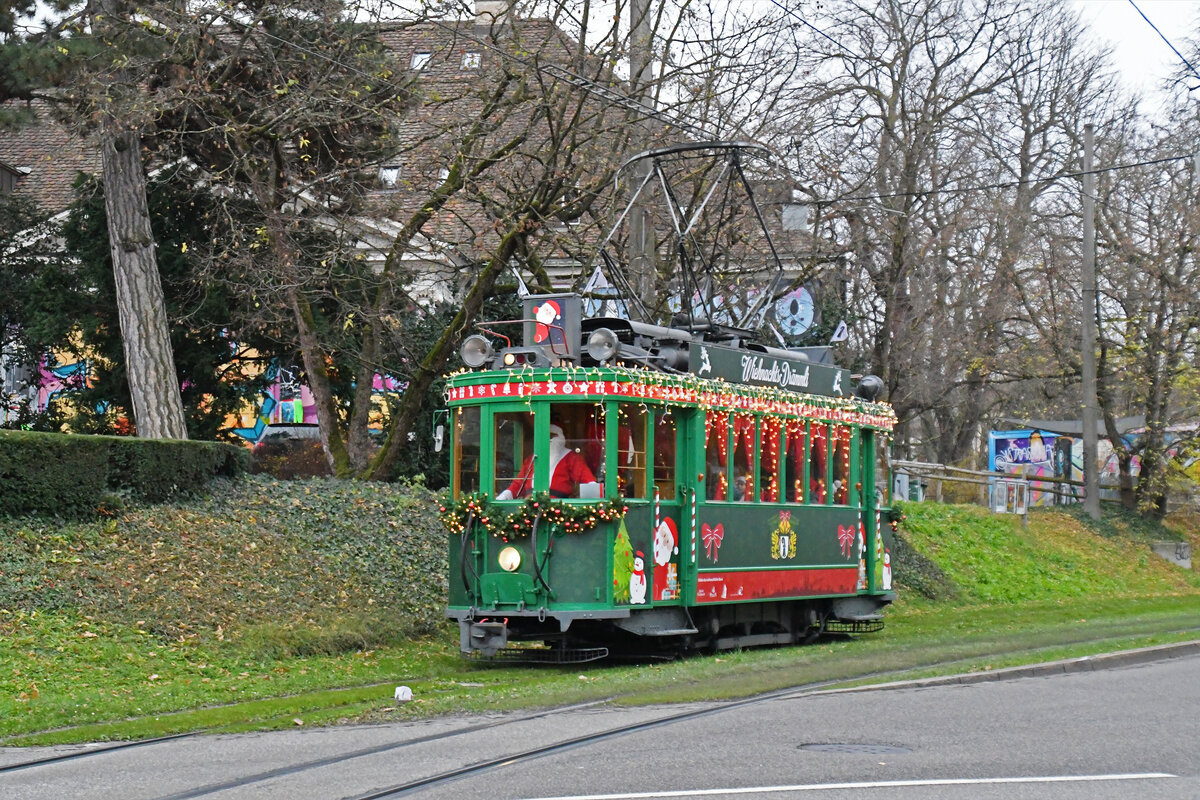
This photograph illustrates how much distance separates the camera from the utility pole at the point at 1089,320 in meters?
33.5

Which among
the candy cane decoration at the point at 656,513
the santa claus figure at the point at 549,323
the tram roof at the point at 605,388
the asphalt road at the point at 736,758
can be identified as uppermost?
the santa claus figure at the point at 549,323

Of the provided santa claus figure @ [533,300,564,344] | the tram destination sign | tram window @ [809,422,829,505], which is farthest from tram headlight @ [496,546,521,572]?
tram window @ [809,422,829,505]

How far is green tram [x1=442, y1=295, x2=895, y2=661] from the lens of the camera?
14781mm

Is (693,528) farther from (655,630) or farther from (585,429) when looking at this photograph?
(585,429)

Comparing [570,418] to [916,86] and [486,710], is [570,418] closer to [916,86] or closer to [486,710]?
[486,710]

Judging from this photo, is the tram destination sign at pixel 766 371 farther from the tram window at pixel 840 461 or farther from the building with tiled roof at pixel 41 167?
the building with tiled roof at pixel 41 167

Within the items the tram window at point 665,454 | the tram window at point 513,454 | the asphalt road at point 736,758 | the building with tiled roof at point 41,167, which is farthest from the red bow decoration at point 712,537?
the building with tiled roof at point 41,167

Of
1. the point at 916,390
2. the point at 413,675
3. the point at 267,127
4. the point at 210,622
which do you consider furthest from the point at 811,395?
the point at 916,390

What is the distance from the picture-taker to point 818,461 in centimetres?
1812

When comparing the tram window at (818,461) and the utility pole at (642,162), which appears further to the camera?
the utility pole at (642,162)

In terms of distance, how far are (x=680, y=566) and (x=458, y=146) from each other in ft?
28.5

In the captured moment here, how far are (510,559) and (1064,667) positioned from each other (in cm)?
549

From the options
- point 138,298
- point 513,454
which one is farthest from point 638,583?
point 138,298

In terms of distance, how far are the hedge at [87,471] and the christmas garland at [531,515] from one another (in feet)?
14.6
